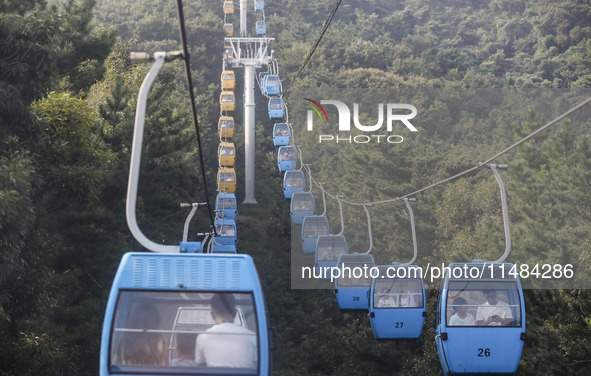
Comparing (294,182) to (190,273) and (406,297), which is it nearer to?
(406,297)

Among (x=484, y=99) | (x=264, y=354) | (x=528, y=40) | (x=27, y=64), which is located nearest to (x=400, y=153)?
(x=484, y=99)

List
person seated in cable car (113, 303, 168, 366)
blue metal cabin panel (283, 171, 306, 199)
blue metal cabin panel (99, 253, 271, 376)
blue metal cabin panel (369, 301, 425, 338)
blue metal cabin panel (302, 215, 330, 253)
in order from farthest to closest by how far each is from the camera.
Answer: blue metal cabin panel (283, 171, 306, 199) < blue metal cabin panel (302, 215, 330, 253) < blue metal cabin panel (369, 301, 425, 338) < blue metal cabin panel (99, 253, 271, 376) < person seated in cable car (113, 303, 168, 366)

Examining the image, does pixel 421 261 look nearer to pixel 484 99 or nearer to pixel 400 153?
pixel 400 153

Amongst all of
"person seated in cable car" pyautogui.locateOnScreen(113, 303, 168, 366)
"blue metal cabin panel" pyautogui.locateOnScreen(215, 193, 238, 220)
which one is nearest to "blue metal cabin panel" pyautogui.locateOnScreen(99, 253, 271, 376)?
"person seated in cable car" pyautogui.locateOnScreen(113, 303, 168, 366)

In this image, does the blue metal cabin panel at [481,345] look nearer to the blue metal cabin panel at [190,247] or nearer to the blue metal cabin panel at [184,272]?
the blue metal cabin panel at [190,247]

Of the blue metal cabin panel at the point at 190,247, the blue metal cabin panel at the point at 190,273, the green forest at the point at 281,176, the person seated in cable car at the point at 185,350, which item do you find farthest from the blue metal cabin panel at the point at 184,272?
the green forest at the point at 281,176

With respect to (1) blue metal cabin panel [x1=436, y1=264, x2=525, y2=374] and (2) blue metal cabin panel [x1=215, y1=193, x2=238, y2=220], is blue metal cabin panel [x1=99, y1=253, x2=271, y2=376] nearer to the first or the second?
(1) blue metal cabin panel [x1=436, y1=264, x2=525, y2=374]
